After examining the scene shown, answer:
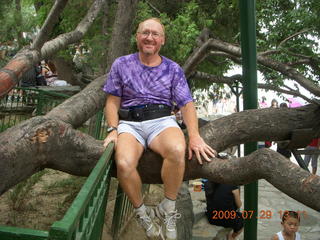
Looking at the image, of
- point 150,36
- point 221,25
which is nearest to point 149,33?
point 150,36

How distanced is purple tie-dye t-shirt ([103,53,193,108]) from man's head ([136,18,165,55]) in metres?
0.15

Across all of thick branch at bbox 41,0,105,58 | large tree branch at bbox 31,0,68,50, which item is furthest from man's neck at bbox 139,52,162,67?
thick branch at bbox 41,0,105,58

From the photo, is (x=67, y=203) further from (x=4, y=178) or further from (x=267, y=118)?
(x=267, y=118)

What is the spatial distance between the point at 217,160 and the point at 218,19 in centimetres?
665

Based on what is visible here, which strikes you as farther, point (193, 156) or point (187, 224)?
point (187, 224)

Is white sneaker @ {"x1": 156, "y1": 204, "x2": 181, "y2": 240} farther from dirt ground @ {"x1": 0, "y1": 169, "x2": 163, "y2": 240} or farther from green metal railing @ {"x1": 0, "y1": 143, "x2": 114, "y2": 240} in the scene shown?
Result: dirt ground @ {"x1": 0, "y1": 169, "x2": 163, "y2": 240}

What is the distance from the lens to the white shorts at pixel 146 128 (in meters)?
2.89

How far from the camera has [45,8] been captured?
30.8 feet

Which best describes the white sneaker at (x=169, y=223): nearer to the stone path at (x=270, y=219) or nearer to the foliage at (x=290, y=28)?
the stone path at (x=270, y=219)

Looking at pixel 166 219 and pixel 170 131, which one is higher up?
pixel 170 131

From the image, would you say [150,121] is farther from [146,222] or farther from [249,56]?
[249,56]

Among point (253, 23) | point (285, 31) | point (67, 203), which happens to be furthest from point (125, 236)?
point (285, 31)

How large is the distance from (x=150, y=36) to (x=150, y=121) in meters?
0.70

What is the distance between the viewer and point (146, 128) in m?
2.93
